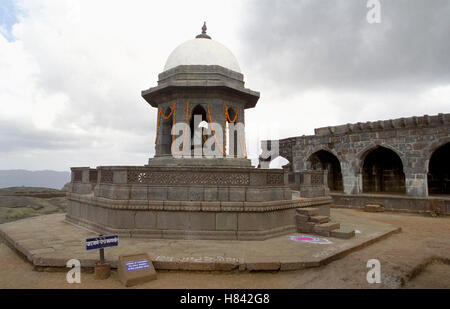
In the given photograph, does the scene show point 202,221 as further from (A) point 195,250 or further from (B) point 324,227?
(B) point 324,227

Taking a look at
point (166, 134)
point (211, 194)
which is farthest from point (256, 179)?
point (166, 134)

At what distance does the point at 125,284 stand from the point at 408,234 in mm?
8081

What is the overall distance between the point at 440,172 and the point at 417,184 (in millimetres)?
5037

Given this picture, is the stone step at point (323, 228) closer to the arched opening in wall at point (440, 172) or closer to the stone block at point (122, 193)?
the stone block at point (122, 193)

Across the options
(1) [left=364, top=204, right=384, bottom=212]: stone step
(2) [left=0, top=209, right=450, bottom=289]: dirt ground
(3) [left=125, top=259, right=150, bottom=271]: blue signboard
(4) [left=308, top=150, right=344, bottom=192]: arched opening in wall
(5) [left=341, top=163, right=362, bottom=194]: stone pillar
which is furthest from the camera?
(4) [left=308, top=150, right=344, bottom=192]: arched opening in wall

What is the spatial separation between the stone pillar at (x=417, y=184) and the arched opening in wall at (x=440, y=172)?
158 inches

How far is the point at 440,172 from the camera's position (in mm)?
17453

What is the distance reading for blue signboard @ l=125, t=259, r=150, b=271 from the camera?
15.0ft

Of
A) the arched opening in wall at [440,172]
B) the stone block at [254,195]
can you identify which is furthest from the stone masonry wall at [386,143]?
the stone block at [254,195]

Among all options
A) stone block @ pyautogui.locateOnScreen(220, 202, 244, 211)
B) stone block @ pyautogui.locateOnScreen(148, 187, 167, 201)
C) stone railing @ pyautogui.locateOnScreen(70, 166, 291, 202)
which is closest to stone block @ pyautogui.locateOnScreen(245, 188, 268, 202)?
stone railing @ pyautogui.locateOnScreen(70, 166, 291, 202)

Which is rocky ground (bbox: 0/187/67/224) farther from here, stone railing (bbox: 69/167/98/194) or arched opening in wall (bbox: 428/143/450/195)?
arched opening in wall (bbox: 428/143/450/195)

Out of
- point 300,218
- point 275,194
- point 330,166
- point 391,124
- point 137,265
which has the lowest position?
point 137,265

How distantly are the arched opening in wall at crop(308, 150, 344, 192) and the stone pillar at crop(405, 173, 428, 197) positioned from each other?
21.5 feet
